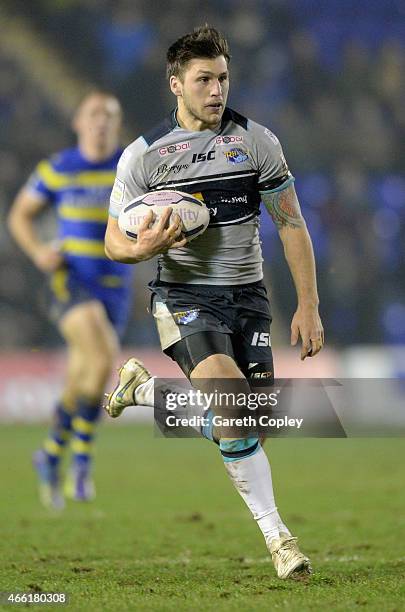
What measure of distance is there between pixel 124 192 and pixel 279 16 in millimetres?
14220

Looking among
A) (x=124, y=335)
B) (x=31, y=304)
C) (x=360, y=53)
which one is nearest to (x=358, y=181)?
(x=360, y=53)

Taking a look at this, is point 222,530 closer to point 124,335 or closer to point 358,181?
point 124,335

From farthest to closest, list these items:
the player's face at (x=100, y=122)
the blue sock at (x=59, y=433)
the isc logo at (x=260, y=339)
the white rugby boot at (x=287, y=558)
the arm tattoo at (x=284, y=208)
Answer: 1. the player's face at (x=100, y=122)
2. the blue sock at (x=59, y=433)
3. the isc logo at (x=260, y=339)
4. the arm tattoo at (x=284, y=208)
5. the white rugby boot at (x=287, y=558)

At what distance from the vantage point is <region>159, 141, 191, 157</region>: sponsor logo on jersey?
177 inches

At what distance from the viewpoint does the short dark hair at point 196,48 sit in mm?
4402

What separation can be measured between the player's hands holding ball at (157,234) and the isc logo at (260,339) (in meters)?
0.63

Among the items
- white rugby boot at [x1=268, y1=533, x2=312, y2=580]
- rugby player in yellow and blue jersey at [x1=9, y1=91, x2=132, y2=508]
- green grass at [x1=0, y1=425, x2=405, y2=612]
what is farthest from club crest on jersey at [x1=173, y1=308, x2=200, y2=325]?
rugby player in yellow and blue jersey at [x1=9, y1=91, x2=132, y2=508]

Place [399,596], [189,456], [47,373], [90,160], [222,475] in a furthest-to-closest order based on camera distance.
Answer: [47,373] < [189,456] < [222,475] < [90,160] < [399,596]

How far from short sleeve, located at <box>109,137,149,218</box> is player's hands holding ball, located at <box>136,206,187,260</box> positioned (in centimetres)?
30

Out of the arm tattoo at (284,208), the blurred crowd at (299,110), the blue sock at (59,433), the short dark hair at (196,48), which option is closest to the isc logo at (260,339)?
the arm tattoo at (284,208)

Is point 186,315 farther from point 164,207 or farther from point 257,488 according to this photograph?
point 257,488

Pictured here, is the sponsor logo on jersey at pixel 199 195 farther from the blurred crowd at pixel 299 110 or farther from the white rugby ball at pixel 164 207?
the blurred crowd at pixel 299 110

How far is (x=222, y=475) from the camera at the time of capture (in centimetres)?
957

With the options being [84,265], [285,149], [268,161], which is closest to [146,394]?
[268,161]
